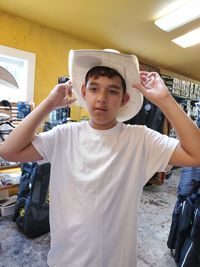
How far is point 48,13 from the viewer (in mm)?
2277

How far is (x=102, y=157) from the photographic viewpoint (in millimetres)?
731

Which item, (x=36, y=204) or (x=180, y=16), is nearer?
(x=36, y=204)

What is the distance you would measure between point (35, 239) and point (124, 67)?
172 cm

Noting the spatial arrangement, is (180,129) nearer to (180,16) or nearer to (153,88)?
(153,88)

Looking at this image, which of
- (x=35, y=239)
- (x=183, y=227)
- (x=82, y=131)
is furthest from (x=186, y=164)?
(x=35, y=239)

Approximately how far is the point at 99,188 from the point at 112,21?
2.26 m

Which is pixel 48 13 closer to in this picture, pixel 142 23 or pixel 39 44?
pixel 39 44

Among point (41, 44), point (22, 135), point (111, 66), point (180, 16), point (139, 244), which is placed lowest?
point (139, 244)

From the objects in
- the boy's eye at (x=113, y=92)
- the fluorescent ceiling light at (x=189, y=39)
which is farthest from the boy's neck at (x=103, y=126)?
the fluorescent ceiling light at (x=189, y=39)

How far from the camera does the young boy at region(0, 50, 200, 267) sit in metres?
0.70

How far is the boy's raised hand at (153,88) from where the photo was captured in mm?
715

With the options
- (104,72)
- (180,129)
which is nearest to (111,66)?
(104,72)

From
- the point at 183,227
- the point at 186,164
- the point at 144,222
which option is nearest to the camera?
the point at 186,164

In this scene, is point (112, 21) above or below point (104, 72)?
above
